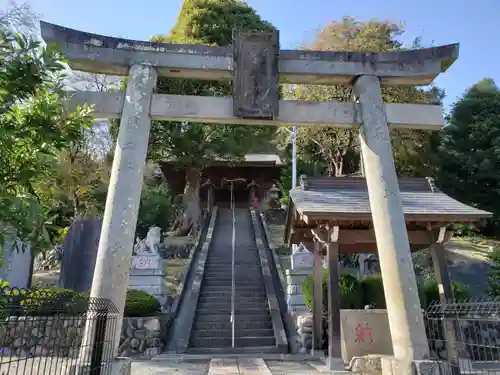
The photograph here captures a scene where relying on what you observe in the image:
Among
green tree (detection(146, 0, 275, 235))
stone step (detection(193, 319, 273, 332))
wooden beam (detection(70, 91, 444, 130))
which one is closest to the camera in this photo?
wooden beam (detection(70, 91, 444, 130))

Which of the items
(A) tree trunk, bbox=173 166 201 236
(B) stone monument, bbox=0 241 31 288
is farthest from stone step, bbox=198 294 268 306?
(A) tree trunk, bbox=173 166 201 236

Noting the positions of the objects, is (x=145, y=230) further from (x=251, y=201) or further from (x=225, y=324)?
(x=225, y=324)

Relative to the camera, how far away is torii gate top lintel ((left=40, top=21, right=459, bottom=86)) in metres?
7.28

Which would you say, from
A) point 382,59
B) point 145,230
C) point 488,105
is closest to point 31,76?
point 382,59

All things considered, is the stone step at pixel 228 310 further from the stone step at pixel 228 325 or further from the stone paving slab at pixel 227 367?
the stone paving slab at pixel 227 367

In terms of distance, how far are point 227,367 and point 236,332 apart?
3527mm

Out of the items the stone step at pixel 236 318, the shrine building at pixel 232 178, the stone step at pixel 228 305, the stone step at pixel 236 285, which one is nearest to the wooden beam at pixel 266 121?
the stone step at pixel 236 318

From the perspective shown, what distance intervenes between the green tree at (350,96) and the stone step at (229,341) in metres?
13.2

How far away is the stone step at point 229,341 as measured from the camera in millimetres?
10984

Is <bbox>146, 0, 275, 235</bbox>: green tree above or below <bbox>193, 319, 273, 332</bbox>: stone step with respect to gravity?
above

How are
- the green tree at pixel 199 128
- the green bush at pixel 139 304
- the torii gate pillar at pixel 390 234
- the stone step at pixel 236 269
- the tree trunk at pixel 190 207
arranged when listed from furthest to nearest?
the tree trunk at pixel 190 207, the green tree at pixel 199 128, the stone step at pixel 236 269, the green bush at pixel 139 304, the torii gate pillar at pixel 390 234

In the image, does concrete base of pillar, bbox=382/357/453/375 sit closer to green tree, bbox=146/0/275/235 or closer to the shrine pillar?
the shrine pillar

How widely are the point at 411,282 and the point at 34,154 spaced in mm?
5691

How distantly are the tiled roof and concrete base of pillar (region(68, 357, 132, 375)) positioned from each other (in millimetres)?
4349
